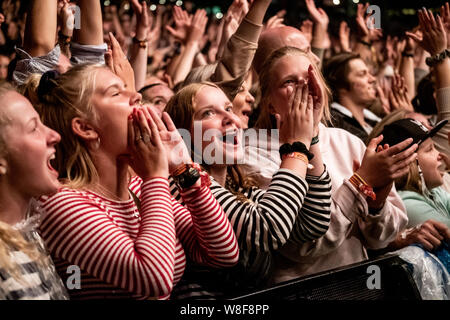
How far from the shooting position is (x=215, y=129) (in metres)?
1.83

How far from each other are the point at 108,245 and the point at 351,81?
7.89ft

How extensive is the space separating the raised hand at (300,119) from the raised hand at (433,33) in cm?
132

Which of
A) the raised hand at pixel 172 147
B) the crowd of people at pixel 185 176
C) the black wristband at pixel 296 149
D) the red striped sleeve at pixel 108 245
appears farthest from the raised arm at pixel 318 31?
the red striped sleeve at pixel 108 245

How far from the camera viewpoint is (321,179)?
182 cm

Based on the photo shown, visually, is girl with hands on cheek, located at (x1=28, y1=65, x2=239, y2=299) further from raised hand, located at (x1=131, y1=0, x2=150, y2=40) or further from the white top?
raised hand, located at (x1=131, y1=0, x2=150, y2=40)

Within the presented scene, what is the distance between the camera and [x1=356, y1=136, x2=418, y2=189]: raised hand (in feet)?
6.25

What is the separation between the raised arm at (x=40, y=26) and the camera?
1.89m

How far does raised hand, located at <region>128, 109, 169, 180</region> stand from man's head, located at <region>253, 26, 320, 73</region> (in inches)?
49.6

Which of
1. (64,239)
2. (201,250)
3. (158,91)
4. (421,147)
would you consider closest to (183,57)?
(158,91)

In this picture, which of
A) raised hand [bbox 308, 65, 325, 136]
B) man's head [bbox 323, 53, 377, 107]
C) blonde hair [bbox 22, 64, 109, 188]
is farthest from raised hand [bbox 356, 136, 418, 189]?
man's head [bbox 323, 53, 377, 107]

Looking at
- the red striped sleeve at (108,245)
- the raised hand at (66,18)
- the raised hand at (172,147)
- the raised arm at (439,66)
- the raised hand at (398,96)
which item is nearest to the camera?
the red striped sleeve at (108,245)

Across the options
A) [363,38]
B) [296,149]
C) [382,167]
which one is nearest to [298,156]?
[296,149]

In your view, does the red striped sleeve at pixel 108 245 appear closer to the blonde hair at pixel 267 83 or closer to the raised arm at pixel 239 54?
the blonde hair at pixel 267 83

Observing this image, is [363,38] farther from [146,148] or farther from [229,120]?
[146,148]
